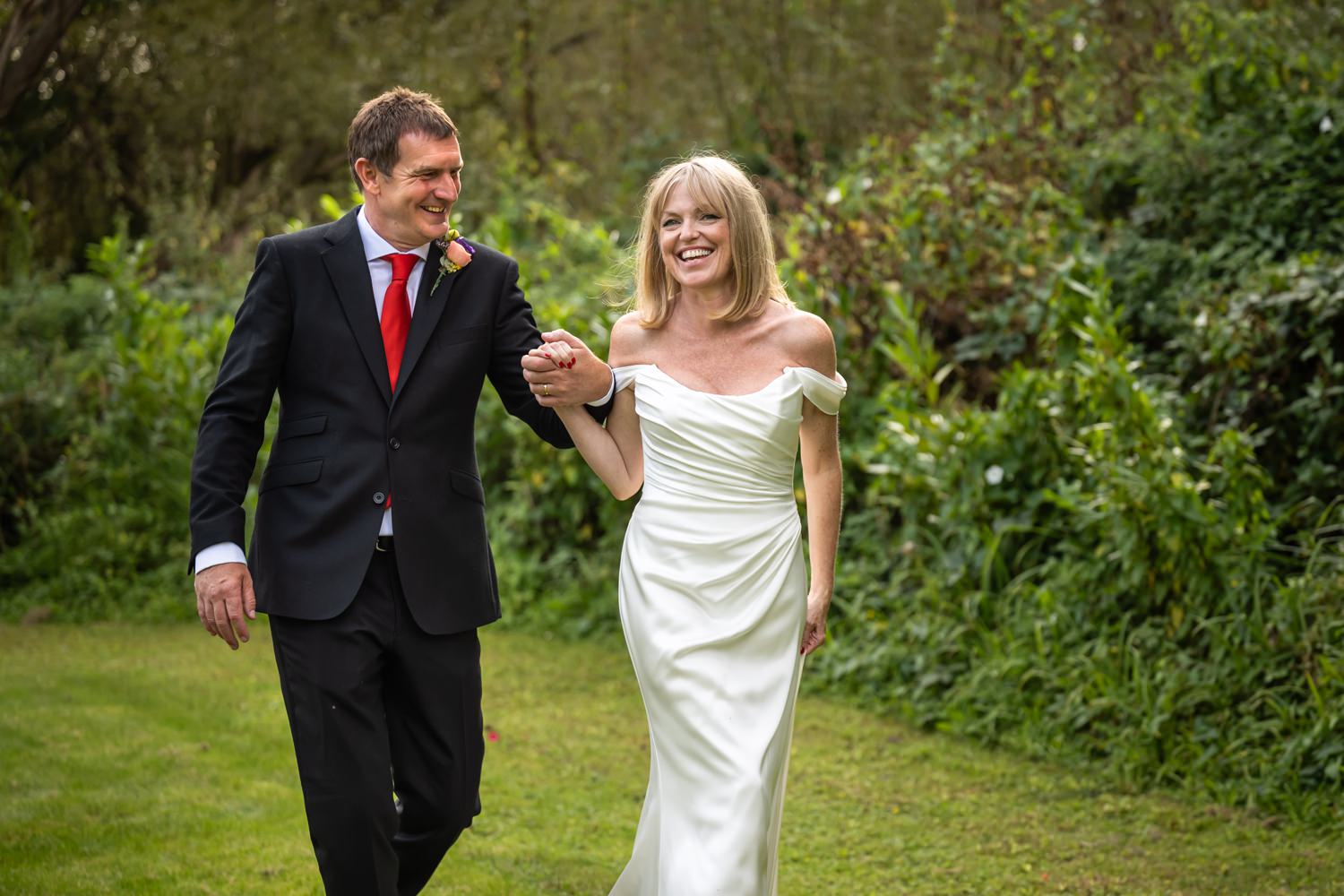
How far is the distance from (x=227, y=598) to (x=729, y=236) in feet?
4.95

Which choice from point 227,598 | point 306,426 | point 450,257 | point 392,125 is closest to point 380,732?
point 227,598

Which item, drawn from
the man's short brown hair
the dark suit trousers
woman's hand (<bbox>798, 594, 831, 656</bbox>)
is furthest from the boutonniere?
woman's hand (<bbox>798, 594, 831, 656</bbox>)

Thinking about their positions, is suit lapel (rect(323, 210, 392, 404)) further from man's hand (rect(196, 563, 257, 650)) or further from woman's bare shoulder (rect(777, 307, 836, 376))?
woman's bare shoulder (rect(777, 307, 836, 376))

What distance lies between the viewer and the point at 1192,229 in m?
6.96

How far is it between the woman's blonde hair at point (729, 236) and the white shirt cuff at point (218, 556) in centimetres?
122

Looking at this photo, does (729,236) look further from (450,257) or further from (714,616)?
(714,616)

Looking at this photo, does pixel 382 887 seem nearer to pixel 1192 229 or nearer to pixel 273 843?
pixel 273 843

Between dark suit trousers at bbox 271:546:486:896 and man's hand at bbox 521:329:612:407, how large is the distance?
57 cm

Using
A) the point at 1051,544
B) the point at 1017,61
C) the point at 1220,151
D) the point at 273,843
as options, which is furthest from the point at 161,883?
the point at 1017,61

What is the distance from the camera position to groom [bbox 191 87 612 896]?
3127mm

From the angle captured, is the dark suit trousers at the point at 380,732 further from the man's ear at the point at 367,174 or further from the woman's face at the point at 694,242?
the woman's face at the point at 694,242

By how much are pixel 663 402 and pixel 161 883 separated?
230 cm

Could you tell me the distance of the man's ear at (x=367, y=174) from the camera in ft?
10.8

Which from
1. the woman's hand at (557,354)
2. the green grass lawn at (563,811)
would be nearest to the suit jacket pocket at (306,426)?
the woman's hand at (557,354)
